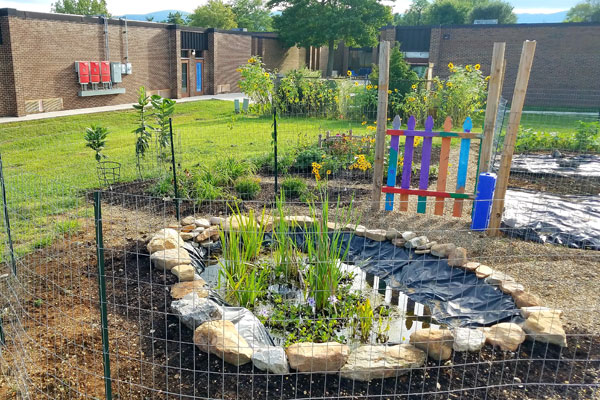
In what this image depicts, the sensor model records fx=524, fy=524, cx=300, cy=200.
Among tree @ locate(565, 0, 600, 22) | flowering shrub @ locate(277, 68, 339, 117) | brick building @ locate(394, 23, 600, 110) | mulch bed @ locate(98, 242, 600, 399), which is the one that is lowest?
mulch bed @ locate(98, 242, 600, 399)

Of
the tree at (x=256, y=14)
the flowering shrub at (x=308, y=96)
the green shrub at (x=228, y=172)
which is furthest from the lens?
the tree at (x=256, y=14)

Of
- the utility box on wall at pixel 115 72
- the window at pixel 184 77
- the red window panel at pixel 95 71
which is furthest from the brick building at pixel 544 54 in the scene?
the red window panel at pixel 95 71

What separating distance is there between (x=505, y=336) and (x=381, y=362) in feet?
3.15

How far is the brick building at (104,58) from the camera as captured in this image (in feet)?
54.0

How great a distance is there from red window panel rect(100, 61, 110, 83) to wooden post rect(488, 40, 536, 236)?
1747 cm

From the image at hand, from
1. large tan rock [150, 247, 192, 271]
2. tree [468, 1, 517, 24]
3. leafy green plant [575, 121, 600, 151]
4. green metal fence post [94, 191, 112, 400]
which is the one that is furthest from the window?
tree [468, 1, 517, 24]

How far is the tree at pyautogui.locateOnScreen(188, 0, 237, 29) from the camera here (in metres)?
46.4

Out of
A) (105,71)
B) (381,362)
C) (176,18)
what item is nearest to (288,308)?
(381,362)

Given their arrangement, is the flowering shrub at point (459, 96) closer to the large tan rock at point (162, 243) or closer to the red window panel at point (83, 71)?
the large tan rock at point (162, 243)

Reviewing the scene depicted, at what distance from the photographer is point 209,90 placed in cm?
2666

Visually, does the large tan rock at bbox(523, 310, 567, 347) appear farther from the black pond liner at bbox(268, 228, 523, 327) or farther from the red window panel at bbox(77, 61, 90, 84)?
the red window panel at bbox(77, 61, 90, 84)

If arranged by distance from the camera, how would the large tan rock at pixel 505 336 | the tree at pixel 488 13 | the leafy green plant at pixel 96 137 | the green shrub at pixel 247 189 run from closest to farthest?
the large tan rock at pixel 505 336 < the green shrub at pixel 247 189 < the leafy green plant at pixel 96 137 < the tree at pixel 488 13

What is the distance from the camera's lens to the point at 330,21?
3331cm

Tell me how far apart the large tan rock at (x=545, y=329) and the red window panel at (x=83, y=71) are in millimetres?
18386
